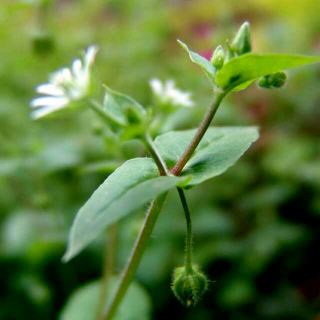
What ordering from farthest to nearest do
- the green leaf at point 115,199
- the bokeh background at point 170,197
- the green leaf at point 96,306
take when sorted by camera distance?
the bokeh background at point 170,197
the green leaf at point 96,306
the green leaf at point 115,199

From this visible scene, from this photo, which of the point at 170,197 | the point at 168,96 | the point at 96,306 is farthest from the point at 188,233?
the point at 170,197

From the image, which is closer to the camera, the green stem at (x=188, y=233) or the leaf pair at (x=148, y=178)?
the leaf pair at (x=148, y=178)

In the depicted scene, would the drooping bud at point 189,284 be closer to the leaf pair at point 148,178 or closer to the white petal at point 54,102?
the leaf pair at point 148,178

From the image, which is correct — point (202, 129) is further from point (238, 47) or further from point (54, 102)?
point (54, 102)

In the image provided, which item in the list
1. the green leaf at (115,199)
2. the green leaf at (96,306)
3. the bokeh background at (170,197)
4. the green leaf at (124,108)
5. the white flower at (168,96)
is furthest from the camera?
the bokeh background at (170,197)

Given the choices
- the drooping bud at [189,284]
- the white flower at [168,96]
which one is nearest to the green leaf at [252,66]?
the drooping bud at [189,284]

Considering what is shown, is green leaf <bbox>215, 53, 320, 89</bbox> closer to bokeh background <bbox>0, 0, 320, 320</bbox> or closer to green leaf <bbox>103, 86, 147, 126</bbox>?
green leaf <bbox>103, 86, 147, 126</bbox>

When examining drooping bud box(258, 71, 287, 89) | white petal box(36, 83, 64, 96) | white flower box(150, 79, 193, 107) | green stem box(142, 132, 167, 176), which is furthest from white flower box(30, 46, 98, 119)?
white flower box(150, 79, 193, 107)
